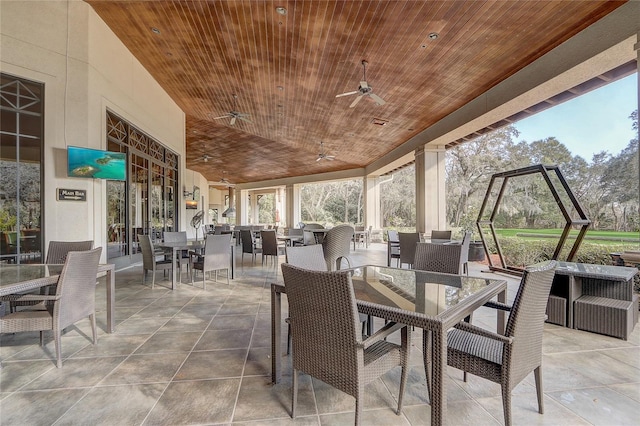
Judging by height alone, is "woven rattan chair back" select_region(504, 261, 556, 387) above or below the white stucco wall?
below

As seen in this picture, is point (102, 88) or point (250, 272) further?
point (250, 272)

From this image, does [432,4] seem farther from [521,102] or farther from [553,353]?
[553,353]

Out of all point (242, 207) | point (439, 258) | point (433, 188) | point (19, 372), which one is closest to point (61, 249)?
point (19, 372)

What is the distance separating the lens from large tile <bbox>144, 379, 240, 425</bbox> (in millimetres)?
1521

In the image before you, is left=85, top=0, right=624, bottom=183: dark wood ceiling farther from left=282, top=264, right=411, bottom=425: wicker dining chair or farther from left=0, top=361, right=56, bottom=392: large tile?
left=0, top=361, right=56, bottom=392: large tile

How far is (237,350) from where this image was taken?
231 cm

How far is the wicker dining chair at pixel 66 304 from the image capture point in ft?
6.62

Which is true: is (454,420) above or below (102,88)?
below

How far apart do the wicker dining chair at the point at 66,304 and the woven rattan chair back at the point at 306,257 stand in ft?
5.14

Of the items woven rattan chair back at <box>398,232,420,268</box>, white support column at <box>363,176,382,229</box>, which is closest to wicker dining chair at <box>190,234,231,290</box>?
woven rattan chair back at <box>398,232,420,268</box>

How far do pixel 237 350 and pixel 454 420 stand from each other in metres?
1.59

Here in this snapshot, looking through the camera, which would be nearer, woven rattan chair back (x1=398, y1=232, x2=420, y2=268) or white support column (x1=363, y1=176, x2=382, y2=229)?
woven rattan chair back (x1=398, y1=232, x2=420, y2=268)

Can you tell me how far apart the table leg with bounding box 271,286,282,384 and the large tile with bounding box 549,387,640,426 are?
167 cm

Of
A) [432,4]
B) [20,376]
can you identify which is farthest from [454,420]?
[432,4]
